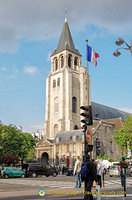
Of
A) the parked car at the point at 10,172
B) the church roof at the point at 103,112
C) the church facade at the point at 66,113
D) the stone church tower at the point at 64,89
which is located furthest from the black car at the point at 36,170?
the church roof at the point at 103,112

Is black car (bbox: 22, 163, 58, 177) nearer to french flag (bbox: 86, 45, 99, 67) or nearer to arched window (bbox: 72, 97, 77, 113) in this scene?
french flag (bbox: 86, 45, 99, 67)

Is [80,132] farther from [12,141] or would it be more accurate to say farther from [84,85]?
[84,85]

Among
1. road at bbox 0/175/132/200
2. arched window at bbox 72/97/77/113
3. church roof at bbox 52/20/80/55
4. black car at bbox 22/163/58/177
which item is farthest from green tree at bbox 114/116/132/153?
church roof at bbox 52/20/80/55

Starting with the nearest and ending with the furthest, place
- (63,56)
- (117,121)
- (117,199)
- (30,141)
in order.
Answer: (117,199) → (30,141) → (117,121) → (63,56)

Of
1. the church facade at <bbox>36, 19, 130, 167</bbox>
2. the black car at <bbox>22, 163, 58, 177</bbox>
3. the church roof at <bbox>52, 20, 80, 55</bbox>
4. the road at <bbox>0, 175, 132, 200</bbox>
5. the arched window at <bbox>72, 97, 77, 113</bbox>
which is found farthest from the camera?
the church roof at <bbox>52, 20, 80, 55</bbox>

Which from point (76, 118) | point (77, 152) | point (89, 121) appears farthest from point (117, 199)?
point (76, 118)

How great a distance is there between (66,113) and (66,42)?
2384cm

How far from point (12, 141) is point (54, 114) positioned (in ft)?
100

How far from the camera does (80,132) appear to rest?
5600 centimetres

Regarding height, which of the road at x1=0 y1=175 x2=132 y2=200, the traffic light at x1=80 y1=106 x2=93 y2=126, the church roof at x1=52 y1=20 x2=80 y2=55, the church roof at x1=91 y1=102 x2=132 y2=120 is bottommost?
the road at x1=0 y1=175 x2=132 y2=200

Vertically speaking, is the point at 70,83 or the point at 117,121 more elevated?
the point at 70,83

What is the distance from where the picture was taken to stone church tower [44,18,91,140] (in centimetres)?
7088

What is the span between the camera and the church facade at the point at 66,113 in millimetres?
54812

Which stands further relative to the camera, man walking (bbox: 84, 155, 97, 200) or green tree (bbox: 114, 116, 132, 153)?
green tree (bbox: 114, 116, 132, 153)
